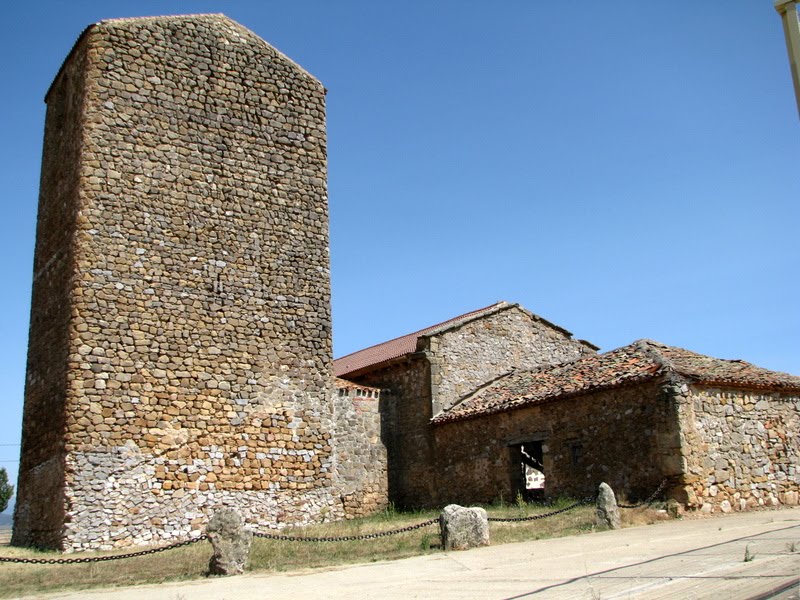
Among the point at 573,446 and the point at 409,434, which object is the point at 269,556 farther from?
the point at 409,434

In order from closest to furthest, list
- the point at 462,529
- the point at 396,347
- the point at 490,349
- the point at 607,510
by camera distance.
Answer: the point at 462,529 → the point at 607,510 → the point at 490,349 → the point at 396,347

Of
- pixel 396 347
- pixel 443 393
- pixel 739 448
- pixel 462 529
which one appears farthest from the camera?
pixel 396 347

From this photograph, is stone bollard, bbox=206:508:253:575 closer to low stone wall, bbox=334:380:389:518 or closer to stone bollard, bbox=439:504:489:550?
stone bollard, bbox=439:504:489:550

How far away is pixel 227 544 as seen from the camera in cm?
947

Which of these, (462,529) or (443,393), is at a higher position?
(443,393)

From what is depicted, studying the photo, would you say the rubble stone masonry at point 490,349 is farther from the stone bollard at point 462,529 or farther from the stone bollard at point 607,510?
the stone bollard at point 462,529

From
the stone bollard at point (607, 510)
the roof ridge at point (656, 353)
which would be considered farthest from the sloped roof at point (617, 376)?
the stone bollard at point (607, 510)

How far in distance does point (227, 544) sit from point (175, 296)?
7.16m

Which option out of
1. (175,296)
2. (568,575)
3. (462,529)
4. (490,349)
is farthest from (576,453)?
(175,296)

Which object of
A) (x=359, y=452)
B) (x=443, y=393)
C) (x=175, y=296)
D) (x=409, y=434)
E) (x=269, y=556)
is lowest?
(x=269, y=556)

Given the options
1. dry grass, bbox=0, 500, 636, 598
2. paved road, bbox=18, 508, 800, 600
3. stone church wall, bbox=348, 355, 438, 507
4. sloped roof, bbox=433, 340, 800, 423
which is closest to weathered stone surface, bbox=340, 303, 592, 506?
stone church wall, bbox=348, 355, 438, 507

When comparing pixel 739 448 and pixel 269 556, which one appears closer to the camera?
pixel 269 556

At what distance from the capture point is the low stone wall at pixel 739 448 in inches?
567

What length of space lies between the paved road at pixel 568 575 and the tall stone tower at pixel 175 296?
5933 millimetres
